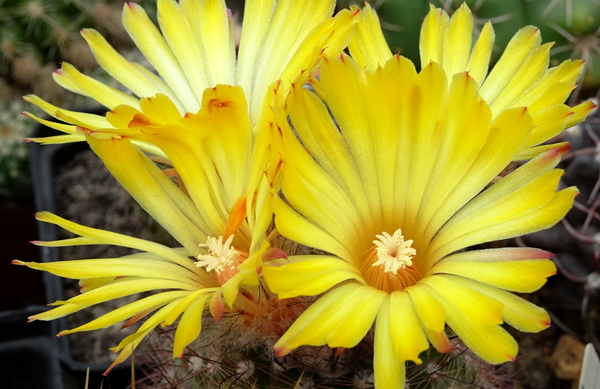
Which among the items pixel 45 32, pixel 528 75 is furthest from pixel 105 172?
pixel 528 75

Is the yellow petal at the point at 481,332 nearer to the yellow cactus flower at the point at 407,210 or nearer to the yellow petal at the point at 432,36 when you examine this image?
the yellow cactus flower at the point at 407,210

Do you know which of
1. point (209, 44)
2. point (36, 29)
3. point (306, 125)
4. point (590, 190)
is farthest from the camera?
point (36, 29)

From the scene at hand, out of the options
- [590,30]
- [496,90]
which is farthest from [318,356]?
[590,30]

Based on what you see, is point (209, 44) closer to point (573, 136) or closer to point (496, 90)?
point (496, 90)

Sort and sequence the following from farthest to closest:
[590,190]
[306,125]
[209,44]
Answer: [590,190], [209,44], [306,125]

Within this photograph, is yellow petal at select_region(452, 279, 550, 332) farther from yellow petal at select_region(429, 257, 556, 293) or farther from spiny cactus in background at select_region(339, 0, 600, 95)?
spiny cactus in background at select_region(339, 0, 600, 95)

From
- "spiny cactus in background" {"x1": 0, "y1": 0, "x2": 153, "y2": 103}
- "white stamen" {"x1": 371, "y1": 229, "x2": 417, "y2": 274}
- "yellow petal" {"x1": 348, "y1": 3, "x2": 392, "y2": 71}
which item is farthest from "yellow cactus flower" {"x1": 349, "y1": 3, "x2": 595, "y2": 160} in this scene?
"spiny cactus in background" {"x1": 0, "y1": 0, "x2": 153, "y2": 103}

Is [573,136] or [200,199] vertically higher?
[573,136]
